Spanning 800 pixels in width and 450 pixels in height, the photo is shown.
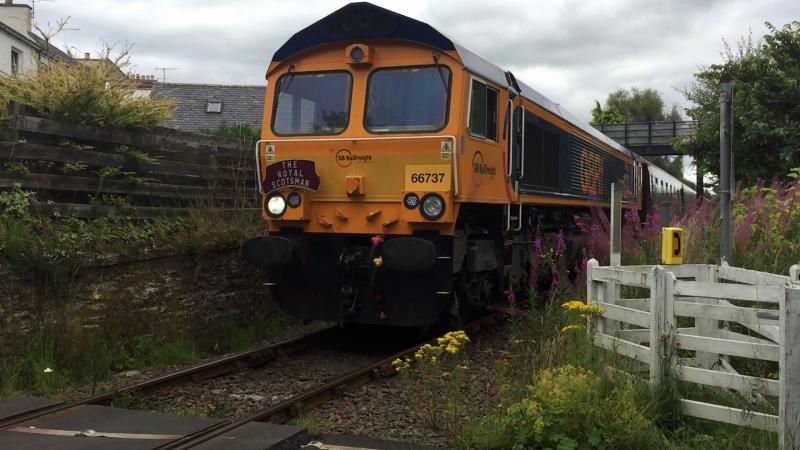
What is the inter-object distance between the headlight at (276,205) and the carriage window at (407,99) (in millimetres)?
1224

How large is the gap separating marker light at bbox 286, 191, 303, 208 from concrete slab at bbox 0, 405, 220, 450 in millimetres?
2909

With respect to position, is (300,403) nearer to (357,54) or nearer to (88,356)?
(88,356)

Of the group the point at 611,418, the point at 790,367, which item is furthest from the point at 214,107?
the point at 790,367

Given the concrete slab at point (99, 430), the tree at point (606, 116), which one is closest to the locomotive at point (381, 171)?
the concrete slab at point (99, 430)

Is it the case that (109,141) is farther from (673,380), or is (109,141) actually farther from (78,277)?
(673,380)

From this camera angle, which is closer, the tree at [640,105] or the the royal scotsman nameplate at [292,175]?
the the royal scotsman nameplate at [292,175]

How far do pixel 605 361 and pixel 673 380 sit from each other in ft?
1.92

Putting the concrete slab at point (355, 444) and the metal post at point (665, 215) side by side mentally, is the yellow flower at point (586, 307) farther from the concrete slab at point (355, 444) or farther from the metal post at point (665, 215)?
the metal post at point (665, 215)

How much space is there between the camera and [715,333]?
545 cm

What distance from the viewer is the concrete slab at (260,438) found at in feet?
13.5

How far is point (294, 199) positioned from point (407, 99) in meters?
1.62

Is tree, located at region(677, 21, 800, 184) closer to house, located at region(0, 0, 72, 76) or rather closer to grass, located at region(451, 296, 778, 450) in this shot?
grass, located at region(451, 296, 778, 450)

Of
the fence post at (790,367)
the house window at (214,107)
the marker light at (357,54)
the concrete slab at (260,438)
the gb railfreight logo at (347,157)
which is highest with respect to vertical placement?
the house window at (214,107)

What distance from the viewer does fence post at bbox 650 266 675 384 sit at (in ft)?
15.0
